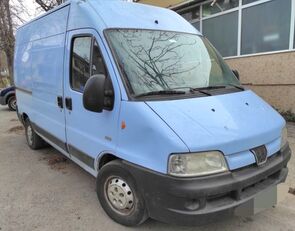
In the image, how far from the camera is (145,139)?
9.34 ft

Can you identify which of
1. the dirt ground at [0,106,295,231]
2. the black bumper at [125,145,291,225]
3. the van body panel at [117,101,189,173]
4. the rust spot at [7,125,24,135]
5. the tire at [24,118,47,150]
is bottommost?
the rust spot at [7,125,24,135]

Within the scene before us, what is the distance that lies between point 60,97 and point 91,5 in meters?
1.38

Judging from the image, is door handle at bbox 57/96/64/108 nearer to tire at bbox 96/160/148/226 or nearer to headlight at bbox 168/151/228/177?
tire at bbox 96/160/148/226

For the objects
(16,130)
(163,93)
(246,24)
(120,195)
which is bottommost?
(16,130)

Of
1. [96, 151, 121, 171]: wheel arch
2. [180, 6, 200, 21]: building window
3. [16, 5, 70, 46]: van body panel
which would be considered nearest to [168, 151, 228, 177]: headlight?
[96, 151, 121, 171]: wheel arch

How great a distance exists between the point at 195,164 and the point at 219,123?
473 mm

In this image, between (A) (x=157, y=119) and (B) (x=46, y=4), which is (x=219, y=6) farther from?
(B) (x=46, y=4)

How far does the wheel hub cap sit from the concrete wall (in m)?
6.22

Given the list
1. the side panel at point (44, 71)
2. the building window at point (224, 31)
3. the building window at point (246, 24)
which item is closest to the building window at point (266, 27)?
the building window at point (246, 24)

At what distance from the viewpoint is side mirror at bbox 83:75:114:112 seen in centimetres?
306

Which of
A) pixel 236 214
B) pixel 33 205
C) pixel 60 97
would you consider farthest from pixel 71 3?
pixel 236 214

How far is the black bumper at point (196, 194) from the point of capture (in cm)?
261

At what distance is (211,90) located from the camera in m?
3.44

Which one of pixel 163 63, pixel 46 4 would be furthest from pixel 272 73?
pixel 46 4
